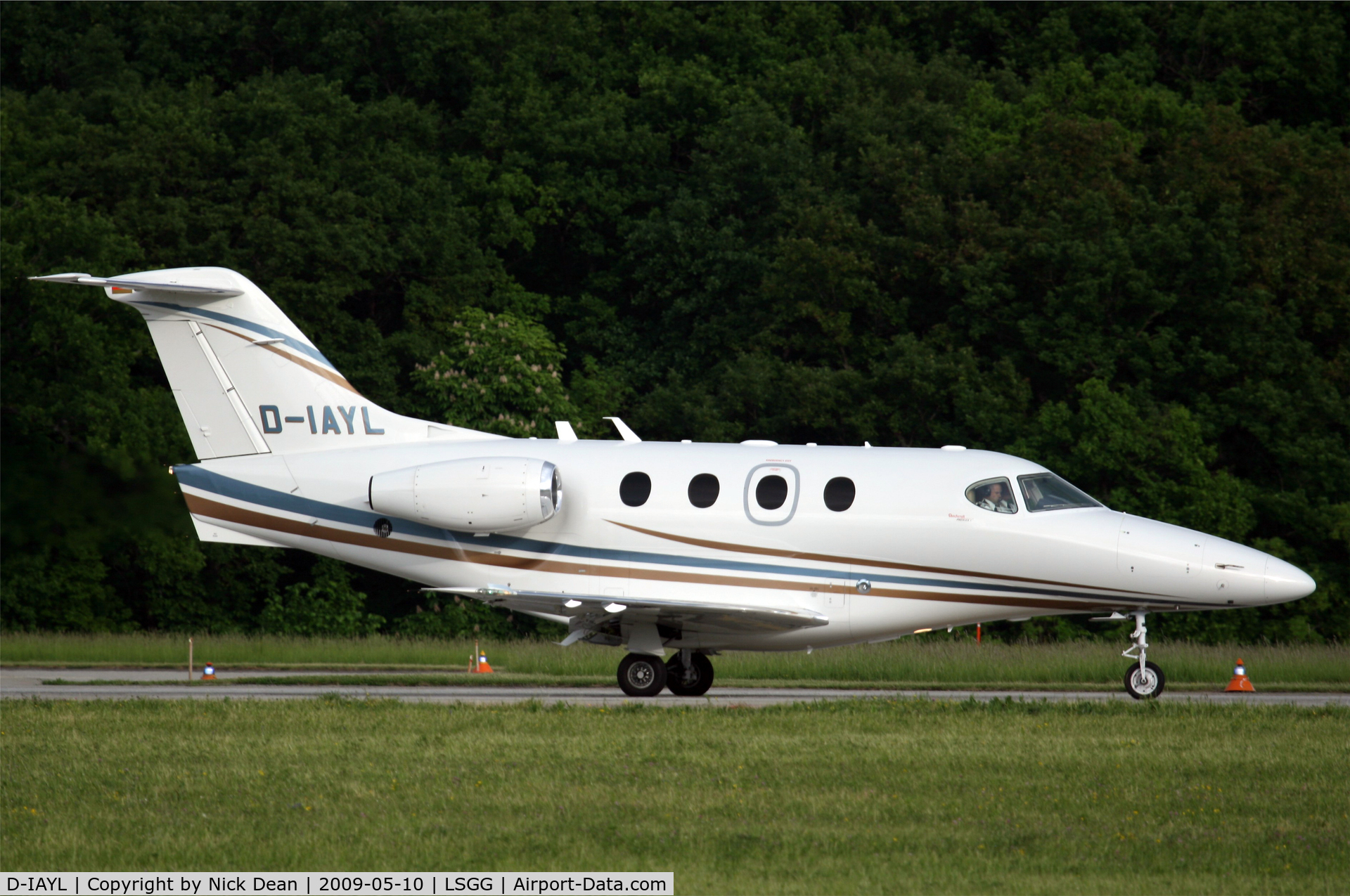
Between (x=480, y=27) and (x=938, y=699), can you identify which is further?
(x=480, y=27)

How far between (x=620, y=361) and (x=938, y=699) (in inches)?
1240

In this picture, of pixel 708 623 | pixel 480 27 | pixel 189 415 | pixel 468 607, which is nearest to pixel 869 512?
pixel 708 623

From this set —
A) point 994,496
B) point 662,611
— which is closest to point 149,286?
point 662,611

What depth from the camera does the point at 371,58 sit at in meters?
56.7

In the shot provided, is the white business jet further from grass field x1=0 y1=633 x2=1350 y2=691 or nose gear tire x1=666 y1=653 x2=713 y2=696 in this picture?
grass field x1=0 y1=633 x2=1350 y2=691

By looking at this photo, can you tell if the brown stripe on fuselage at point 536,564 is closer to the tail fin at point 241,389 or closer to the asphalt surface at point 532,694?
the tail fin at point 241,389

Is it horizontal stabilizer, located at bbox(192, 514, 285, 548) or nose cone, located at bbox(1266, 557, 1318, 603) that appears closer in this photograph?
nose cone, located at bbox(1266, 557, 1318, 603)

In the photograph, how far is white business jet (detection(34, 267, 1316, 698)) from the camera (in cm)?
1828

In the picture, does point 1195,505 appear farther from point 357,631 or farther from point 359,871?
point 359,871

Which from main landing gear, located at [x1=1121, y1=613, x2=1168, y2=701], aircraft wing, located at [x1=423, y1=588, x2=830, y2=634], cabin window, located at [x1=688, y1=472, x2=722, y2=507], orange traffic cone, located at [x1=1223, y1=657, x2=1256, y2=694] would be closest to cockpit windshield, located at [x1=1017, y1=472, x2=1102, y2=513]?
main landing gear, located at [x1=1121, y1=613, x2=1168, y2=701]

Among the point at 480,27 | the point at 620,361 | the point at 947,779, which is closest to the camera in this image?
the point at 947,779

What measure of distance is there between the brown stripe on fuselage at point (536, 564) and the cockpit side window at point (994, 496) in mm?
1068

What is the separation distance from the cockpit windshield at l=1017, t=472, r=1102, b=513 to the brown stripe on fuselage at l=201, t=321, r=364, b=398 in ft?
28.3

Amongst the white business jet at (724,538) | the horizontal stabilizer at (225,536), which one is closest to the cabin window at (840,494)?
the white business jet at (724,538)
